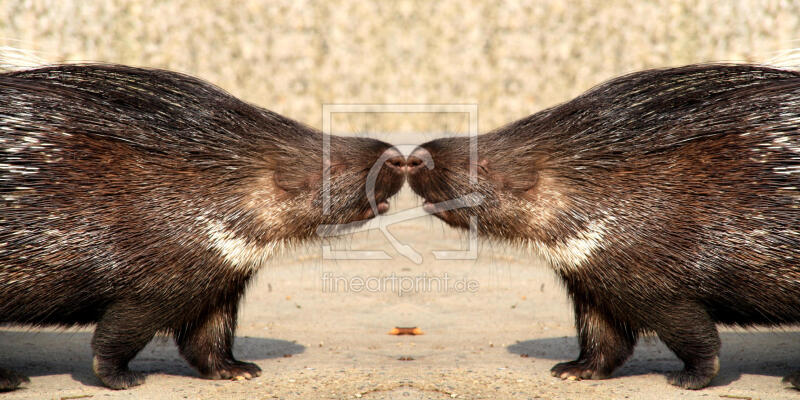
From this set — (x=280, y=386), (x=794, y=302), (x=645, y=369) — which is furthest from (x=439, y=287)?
(x=794, y=302)

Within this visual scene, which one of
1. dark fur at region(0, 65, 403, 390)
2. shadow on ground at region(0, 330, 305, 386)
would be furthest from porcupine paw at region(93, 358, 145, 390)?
shadow on ground at region(0, 330, 305, 386)

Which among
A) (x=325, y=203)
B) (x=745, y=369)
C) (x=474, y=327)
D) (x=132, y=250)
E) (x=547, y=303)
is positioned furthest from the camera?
(x=547, y=303)

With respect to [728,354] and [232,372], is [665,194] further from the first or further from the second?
[232,372]

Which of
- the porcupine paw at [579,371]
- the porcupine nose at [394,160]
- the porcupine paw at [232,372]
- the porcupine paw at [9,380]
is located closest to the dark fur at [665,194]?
the porcupine nose at [394,160]

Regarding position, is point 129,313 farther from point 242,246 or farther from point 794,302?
point 794,302

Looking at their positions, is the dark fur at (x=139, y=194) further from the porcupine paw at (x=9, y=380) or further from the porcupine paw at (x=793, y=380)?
the porcupine paw at (x=793, y=380)

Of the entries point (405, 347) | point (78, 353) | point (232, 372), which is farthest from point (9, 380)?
point (405, 347)
